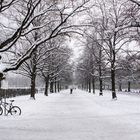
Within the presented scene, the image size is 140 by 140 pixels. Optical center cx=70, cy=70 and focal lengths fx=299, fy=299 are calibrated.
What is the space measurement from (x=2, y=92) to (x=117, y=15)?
17.3m

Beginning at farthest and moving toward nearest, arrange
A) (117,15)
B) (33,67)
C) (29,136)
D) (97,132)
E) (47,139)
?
1. (33,67)
2. (117,15)
3. (97,132)
4. (29,136)
5. (47,139)

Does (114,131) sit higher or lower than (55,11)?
lower

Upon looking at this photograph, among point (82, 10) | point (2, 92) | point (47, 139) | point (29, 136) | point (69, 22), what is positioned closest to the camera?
point (47, 139)

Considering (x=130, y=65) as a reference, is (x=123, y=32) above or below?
above

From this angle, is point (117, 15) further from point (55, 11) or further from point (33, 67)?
point (55, 11)

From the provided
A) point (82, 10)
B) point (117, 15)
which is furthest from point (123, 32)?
point (82, 10)

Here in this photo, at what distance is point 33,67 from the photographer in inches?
1341

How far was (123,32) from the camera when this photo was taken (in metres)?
32.3

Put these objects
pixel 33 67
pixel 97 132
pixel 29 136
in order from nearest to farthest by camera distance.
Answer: pixel 29 136
pixel 97 132
pixel 33 67

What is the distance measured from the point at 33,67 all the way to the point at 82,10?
15963 mm

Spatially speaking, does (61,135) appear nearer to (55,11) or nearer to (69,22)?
(55,11)

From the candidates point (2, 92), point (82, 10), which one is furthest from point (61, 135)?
point (2, 92)

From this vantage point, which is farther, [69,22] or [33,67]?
[33,67]

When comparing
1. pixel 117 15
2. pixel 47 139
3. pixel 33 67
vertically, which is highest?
pixel 117 15
